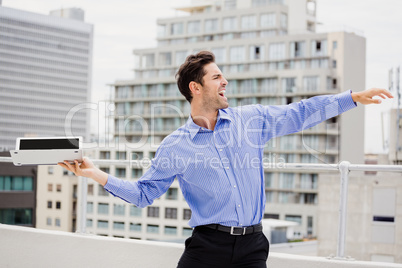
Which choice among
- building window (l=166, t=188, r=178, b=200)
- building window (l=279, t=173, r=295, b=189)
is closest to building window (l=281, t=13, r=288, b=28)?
building window (l=279, t=173, r=295, b=189)

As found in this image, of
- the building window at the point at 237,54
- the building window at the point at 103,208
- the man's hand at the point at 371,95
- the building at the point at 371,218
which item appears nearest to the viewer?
the man's hand at the point at 371,95

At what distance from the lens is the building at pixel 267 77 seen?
208 ft

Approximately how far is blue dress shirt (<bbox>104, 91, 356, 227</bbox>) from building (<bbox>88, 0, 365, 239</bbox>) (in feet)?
181

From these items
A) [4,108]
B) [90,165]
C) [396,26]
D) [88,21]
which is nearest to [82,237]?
[90,165]

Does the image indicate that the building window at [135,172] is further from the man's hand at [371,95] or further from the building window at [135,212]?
the man's hand at [371,95]

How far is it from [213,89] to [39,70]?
152 meters

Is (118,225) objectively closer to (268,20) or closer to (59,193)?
(59,193)

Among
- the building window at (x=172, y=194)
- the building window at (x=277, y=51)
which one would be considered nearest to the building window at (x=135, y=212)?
the building window at (x=172, y=194)

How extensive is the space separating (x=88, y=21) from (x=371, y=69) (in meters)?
103

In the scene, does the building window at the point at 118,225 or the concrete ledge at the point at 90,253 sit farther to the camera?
the building window at the point at 118,225

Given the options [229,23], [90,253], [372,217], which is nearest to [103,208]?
[229,23]

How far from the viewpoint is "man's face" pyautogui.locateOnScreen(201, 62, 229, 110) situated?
226cm

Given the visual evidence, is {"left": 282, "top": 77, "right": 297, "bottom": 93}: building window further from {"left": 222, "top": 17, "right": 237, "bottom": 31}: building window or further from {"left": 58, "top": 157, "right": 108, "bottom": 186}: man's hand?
{"left": 58, "top": 157, "right": 108, "bottom": 186}: man's hand

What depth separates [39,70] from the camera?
147250 millimetres
